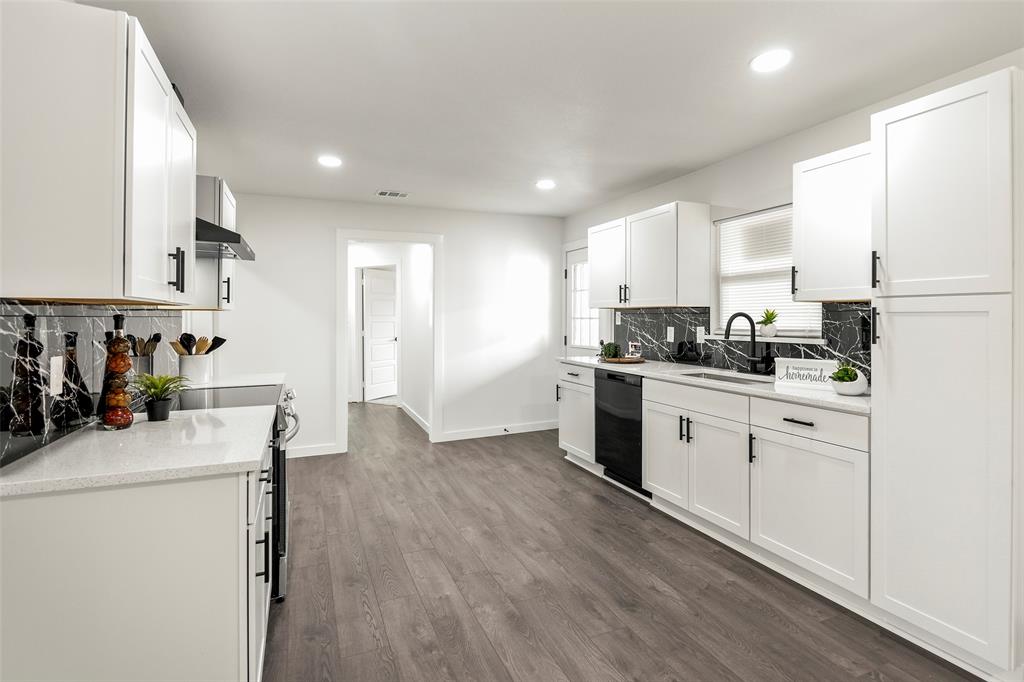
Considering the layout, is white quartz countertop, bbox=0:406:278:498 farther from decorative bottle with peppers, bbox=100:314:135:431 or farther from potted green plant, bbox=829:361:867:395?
potted green plant, bbox=829:361:867:395

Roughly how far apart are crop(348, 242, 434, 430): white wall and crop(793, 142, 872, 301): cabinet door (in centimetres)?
359

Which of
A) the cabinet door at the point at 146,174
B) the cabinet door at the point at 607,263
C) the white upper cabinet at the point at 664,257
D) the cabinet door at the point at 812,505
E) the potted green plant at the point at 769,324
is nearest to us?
the cabinet door at the point at 146,174

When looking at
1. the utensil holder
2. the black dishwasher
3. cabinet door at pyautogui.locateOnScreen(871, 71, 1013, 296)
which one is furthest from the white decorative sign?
the utensil holder

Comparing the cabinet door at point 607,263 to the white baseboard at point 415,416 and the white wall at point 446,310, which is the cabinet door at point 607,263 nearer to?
the white wall at point 446,310

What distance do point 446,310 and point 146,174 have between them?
153 inches

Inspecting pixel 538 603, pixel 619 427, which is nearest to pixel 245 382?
pixel 538 603

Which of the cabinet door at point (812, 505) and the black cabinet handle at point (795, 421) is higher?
the black cabinet handle at point (795, 421)

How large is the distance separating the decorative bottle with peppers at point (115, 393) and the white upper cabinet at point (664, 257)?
330 centimetres

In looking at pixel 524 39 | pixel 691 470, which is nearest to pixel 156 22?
pixel 524 39

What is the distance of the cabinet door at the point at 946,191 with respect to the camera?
1.80 meters

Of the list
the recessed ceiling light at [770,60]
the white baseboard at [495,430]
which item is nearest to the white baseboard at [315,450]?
the white baseboard at [495,430]

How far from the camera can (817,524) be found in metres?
2.39

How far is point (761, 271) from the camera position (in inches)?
139

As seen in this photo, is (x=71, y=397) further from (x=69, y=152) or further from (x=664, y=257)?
(x=664, y=257)
